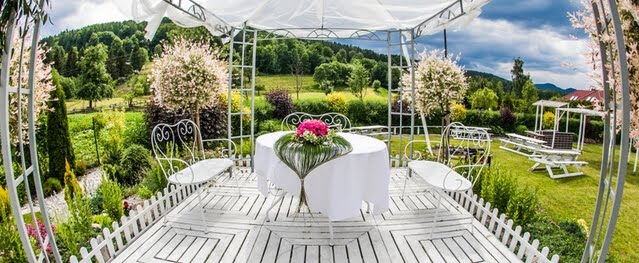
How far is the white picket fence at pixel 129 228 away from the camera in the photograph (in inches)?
109

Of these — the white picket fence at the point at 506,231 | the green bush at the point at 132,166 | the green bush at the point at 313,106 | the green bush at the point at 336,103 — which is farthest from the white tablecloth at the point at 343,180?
the green bush at the point at 313,106

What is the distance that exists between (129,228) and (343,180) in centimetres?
201

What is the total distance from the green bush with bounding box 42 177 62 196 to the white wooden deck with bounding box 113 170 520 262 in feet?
13.1

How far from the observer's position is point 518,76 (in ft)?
72.0

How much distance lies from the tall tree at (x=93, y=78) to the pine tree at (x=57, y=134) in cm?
639

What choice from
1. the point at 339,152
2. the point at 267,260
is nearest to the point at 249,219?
the point at 267,260

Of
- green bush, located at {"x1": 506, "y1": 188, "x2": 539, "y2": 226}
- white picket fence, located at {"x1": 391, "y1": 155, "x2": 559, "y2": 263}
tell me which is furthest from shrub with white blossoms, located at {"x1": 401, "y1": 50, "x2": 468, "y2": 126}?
green bush, located at {"x1": 506, "y1": 188, "x2": 539, "y2": 226}

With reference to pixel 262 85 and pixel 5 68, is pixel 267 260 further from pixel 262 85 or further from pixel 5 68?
pixel 262 85

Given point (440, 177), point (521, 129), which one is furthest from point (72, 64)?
point (521, 129)

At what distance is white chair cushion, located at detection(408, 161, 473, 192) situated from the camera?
3461 mm

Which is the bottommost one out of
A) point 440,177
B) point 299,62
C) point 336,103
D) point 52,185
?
point 52,185

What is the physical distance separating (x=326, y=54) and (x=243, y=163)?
14.8 meters

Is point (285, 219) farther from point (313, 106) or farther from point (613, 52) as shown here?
point (313, 106)

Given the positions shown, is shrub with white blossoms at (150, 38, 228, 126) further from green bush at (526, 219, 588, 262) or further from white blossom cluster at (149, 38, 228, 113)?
green bush at (526, 219, 588, 262)
